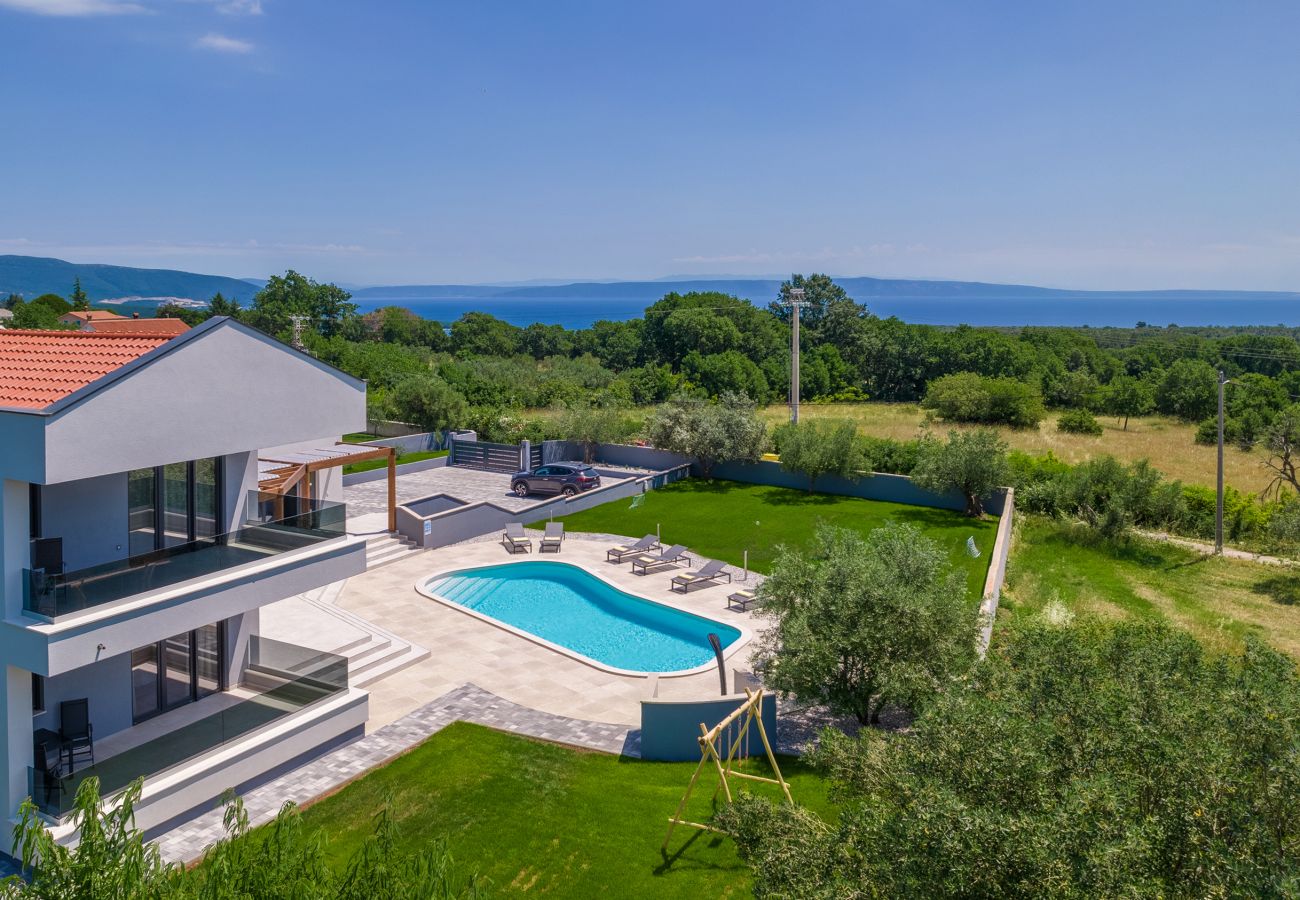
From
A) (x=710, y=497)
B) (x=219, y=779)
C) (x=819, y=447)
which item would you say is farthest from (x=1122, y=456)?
(x=219, y=779)

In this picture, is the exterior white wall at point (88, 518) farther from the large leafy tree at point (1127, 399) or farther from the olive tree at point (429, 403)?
the large leafy tree at point (1127, 399)

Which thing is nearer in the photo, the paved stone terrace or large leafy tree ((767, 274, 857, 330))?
the paved stone terrace

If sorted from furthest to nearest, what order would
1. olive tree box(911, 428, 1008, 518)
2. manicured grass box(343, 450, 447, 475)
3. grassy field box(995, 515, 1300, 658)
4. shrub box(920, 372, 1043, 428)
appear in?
shrub box(920, 372, 1043, 428), manicured grass box(343, 450, 447, 475), olive tree box(911, 428, 1008, 518), grassy field box(995, 515, 1300, 658)

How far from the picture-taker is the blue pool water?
19484mm

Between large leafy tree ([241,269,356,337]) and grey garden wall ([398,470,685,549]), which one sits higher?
large leafy tree ([241,269,356,337])

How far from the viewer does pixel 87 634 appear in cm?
1077

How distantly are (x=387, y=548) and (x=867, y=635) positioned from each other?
619 inches

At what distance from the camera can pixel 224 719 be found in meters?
12.7

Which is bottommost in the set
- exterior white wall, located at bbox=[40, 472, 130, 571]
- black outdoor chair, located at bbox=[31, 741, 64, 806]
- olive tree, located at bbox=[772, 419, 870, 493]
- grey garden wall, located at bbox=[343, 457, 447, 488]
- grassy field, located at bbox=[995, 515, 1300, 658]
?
grassy field, located at bbox=[995, 515, 1300, 658]

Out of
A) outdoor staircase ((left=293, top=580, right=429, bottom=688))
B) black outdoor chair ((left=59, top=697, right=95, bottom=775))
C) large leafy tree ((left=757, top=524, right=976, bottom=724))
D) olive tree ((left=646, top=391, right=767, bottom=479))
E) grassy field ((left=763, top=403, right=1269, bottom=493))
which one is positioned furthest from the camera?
grassy field ((left=763, top=403, right=1269, bottom=493))

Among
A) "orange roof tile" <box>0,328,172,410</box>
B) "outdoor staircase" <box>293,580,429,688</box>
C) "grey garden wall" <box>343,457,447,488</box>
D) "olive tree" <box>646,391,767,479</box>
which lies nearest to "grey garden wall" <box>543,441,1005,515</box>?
"olive tree" <box>646,391,767,479</box>

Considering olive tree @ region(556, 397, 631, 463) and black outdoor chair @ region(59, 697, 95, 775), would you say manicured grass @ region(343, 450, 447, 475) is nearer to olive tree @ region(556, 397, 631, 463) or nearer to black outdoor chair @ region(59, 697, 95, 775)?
olive tree @ region(556, 397, 631, 463)

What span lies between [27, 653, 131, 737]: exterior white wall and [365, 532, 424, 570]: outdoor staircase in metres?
10.7

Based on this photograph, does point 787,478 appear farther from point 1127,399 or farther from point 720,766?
point 1127,399
